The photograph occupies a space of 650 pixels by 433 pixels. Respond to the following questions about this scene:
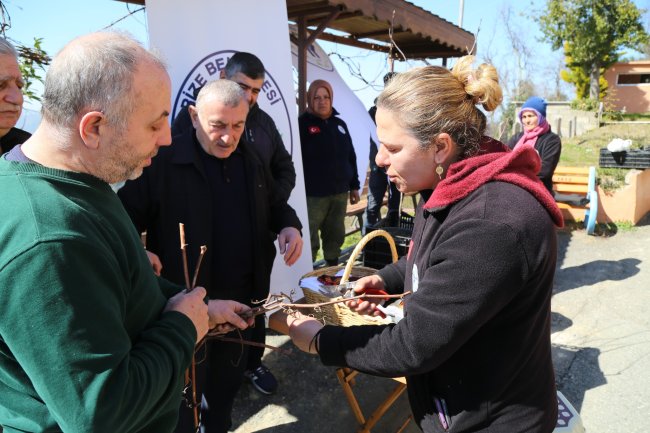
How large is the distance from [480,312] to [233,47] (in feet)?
9.31

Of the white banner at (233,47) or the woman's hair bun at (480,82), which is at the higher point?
the white banner at (233,47)

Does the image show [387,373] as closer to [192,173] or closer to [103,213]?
[103,213]

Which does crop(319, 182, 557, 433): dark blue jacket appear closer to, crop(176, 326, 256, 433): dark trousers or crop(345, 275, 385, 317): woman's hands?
crop(345, 275, 385, 317): woman's hands

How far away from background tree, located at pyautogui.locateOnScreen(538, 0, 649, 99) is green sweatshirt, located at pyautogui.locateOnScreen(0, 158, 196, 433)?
99.4 ft

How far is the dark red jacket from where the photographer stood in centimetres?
115

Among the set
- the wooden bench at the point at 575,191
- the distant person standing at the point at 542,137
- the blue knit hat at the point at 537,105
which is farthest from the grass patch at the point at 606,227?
the blue knit hat at the point at 537,105

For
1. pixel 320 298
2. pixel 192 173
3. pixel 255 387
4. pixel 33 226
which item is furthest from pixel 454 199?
pixel 255 387

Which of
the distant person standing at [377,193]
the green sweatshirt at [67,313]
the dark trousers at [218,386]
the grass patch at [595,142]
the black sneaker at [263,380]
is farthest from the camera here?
the grass patch at [595,142]

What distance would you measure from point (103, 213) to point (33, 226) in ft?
0.56

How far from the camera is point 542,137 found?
524cm

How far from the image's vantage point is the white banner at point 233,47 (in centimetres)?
293

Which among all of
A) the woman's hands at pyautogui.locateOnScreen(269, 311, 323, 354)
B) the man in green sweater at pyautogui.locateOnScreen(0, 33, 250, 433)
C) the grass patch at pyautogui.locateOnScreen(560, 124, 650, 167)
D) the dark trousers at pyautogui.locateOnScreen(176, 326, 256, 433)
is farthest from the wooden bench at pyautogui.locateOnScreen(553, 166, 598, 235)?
the man in green sweater at pyautogui.locateOnScreen(0, 33, 250, 433)

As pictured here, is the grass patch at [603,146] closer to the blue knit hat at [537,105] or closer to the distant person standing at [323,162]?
the blue knit hat at [537,105]

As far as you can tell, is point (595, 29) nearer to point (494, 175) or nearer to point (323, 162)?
point (323, 162)
